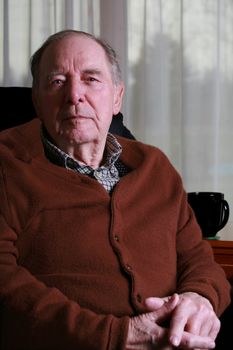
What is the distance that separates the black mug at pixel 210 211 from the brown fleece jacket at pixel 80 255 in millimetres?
262

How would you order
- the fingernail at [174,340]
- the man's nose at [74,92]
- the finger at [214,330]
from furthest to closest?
the man's nose at [74,92] → the finger at [214,330] → the fingernail at [174,340]

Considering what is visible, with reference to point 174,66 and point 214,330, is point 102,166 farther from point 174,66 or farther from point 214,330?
point 174,66

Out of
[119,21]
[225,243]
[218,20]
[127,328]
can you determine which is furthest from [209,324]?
[119,21]

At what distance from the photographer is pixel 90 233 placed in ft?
3.71

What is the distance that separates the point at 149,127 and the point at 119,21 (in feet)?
1.64

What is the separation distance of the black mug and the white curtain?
2.04 feet

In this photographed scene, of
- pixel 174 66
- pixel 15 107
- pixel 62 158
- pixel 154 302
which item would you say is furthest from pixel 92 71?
pixel 174 66

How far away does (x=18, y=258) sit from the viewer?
3.68 feet

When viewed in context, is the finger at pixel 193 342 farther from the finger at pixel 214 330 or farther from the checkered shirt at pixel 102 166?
the checkered shirt at pixel 102 166

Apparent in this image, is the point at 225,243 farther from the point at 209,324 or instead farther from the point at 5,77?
the point at 5,77

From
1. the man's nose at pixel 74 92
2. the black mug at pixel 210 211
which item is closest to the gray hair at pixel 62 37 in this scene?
the man's nose at pixel 74 92

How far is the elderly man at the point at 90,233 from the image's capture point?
1.02 meters

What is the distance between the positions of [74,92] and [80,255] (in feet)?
1.26

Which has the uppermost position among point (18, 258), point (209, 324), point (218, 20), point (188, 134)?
point (218, 20)
